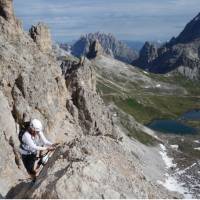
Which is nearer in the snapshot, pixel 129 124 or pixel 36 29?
pixel 36 29

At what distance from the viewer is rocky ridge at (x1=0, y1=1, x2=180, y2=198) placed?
19469mm

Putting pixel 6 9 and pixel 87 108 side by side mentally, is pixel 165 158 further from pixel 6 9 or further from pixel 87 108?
pixel 6 9

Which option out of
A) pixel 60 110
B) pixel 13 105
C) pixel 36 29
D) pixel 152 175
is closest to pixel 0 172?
pixel 13 105

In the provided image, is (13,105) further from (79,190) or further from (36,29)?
(36,29)

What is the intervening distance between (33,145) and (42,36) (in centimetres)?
9114

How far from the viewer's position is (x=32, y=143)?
75.0 feet

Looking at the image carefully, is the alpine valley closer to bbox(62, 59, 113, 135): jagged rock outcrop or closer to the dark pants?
bbox(62, 59, 113, 135): jagged rock outcrop

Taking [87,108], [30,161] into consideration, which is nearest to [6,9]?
[87,108]

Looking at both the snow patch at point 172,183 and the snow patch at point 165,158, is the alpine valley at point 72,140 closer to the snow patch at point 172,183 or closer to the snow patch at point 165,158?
the snow patch at point 165,158

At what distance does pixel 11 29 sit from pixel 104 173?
2507 inches

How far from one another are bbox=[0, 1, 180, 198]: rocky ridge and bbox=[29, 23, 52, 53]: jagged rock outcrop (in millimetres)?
8278

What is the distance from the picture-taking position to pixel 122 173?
21.3 meters

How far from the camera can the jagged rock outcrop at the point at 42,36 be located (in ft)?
346

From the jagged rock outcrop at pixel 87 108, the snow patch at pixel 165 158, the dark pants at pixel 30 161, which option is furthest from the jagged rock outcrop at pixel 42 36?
the dark pants at pixel 30 161
